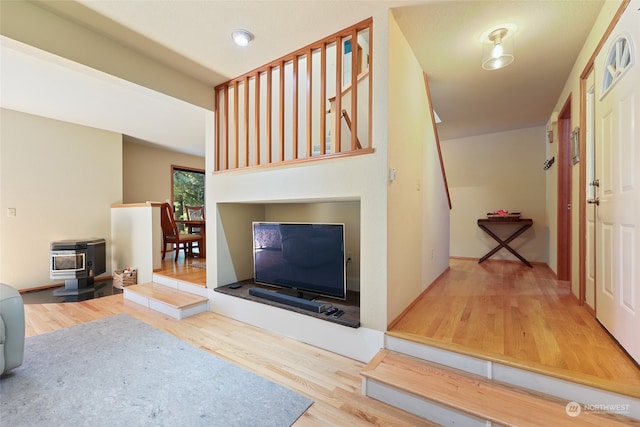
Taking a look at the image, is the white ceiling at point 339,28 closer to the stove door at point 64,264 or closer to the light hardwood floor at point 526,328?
the stove door at point 64,264

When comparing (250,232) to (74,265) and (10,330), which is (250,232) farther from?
(74,265)

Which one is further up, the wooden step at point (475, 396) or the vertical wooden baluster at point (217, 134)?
the vertical wooden baluster at point (217, 134)

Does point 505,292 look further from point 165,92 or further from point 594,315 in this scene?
point 165,92

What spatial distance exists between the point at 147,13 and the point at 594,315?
4073mm

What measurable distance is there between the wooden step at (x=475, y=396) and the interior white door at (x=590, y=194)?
1277 millimetres

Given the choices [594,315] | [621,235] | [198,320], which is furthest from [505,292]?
[198,320]

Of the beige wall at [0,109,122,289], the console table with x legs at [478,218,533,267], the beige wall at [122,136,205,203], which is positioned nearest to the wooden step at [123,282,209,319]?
the beige wall at [0,109,122,289]

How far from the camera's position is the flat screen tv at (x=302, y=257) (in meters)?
2.38

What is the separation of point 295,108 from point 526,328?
2.57 m

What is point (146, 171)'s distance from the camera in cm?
559

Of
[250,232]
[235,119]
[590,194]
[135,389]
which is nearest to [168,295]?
[250,232]

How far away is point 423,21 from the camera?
204cm

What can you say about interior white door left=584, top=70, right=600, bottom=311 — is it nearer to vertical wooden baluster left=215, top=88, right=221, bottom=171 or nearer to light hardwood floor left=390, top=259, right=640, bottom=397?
light hardwood floor left=390, top=259, right=640, bottom=397

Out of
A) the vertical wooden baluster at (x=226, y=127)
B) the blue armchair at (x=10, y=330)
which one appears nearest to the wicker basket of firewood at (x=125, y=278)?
the blue armchair at (x=10, y=330)
